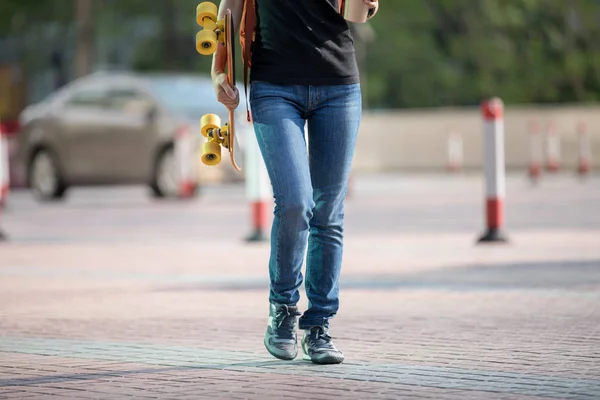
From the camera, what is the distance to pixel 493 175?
1322 centimetres

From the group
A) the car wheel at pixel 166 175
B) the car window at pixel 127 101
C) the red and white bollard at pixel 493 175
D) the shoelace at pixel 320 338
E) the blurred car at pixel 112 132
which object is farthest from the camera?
the car window at pixel 127 101

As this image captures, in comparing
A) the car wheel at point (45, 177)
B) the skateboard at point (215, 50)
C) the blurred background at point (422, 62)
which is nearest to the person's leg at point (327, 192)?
the skateboard at point (215, 50)

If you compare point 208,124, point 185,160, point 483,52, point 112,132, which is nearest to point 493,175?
point 208,124

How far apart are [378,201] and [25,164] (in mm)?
5182

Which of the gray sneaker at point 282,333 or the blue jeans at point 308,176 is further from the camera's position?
the gray sneaker at point 282,333

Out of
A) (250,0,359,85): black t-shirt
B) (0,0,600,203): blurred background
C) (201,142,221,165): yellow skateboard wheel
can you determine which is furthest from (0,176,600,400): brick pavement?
(0,0,600,203): blurred background

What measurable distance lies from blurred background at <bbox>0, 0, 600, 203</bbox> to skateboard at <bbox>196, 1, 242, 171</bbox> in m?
28.9

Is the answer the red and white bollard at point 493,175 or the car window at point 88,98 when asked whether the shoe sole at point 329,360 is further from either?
the car window at point 88,98

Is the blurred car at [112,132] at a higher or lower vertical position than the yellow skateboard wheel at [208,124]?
lower

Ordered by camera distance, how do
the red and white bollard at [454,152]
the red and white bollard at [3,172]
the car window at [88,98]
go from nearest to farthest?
the red and white bollard at [3,172] < the car window at [88,98] < the red and white bollard at [454,152]

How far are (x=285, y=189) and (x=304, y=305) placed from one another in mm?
2540

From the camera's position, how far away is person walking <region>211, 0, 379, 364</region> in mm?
6621

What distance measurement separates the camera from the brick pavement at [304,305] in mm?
6215

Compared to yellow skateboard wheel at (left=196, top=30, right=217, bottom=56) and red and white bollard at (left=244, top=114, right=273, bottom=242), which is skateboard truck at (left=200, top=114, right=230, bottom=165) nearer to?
yellow skateboard wheel at (left=196, top=30, right=217, bottom=56)
